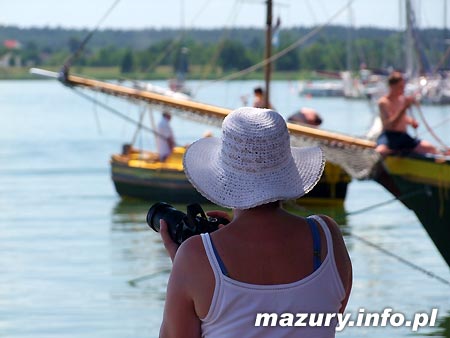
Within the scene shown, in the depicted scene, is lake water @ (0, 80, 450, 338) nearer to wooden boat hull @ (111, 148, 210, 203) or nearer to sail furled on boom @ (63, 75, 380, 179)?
wooden boat hull @ (111, 148, 210, 203)

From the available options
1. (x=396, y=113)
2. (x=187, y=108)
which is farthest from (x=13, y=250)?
(x=396, y=113)

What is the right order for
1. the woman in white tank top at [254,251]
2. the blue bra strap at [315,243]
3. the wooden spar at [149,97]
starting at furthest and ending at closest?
the wooden spar at [149,97]
the blue bra strap at [315,243]
the woman in white tank top at [254,251]

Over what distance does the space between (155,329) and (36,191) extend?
1418cm

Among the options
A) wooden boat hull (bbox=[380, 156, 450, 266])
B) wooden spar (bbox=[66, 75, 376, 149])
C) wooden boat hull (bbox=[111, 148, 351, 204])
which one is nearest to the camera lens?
wooden boat hull (bbox=[380, 156, 450, 266])

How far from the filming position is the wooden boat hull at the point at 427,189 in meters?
10.9

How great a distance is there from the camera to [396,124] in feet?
41.5

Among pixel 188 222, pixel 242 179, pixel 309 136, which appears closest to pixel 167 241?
pixel 188 222

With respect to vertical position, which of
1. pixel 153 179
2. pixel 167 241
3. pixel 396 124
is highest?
pixel 167 241

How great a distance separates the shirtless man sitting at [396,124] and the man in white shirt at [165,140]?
617cm

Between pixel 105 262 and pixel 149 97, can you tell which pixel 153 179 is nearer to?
pixel 105 262

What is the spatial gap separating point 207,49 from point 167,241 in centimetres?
11245

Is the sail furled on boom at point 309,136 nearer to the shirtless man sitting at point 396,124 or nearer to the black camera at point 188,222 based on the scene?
the shirtless man sitting at point 396,124

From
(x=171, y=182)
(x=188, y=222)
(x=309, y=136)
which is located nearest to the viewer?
(x=188, y=222)

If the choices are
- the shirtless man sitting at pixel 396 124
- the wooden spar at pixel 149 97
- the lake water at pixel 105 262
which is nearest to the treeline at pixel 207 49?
the lake water at pixel 105 262
